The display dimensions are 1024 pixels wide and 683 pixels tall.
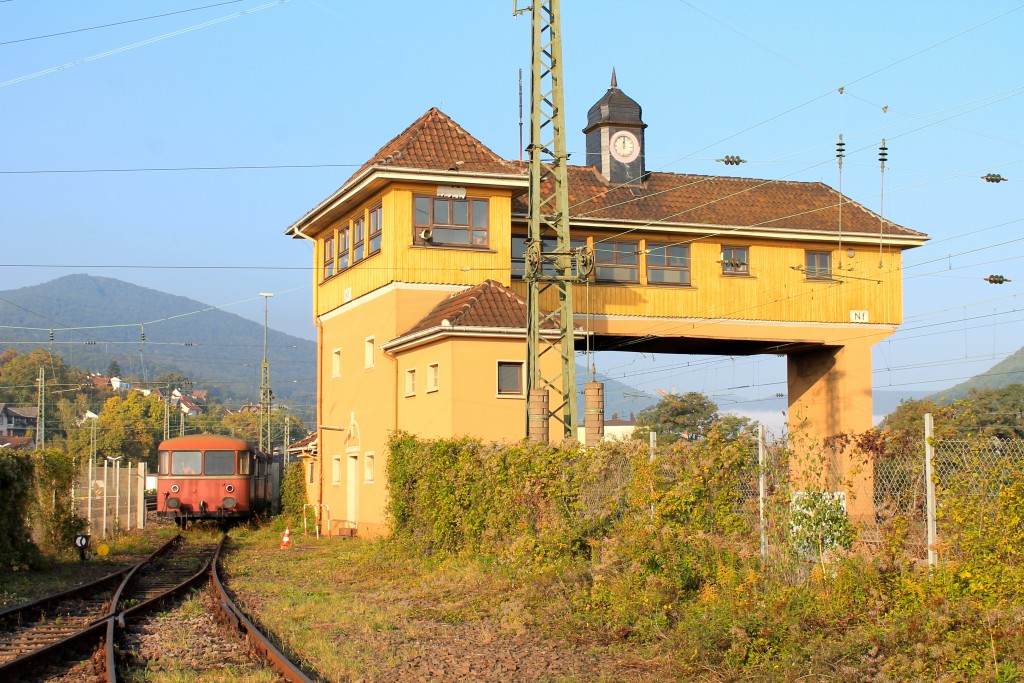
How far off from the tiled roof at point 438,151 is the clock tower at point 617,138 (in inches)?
298

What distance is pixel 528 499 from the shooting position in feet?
50.9

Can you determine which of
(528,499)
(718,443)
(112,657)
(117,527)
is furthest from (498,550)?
(117,527)

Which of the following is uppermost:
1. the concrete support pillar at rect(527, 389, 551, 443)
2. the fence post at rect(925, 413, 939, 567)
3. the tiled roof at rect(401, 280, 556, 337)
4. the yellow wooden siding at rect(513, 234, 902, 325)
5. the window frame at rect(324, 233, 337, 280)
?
the window frame at rect(324, 233, 337, 280)

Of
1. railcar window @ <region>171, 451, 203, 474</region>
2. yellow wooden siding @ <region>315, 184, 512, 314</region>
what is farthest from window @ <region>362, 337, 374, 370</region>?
railcar window @ <region>171, 451, 203, 474</region>

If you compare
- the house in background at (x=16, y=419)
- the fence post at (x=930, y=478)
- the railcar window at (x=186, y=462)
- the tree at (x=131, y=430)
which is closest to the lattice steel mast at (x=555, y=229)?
the fence post at (x=930, y=478)

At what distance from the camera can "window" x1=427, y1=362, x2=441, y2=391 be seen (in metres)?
27.5

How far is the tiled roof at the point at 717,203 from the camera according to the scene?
3462 cm

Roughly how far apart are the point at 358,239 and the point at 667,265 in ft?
30.9

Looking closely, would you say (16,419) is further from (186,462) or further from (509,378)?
(509,378)

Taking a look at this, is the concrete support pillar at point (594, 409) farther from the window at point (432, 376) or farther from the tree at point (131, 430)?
the tree at point (131, 430)

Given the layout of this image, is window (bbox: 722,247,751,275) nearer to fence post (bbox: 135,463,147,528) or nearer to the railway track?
the railway track

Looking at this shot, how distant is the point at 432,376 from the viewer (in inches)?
1094

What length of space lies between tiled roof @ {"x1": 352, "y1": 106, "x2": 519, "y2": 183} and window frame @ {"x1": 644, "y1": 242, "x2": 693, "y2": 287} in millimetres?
5820

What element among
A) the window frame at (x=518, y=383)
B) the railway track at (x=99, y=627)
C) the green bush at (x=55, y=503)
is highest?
the window frame at (x=518, y=383)
